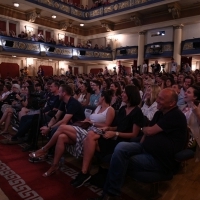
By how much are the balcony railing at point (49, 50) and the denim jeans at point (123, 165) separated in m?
11.9

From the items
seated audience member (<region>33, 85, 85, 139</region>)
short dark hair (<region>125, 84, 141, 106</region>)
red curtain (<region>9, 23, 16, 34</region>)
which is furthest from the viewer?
red curtain (<region>9, 23, 16, 34</region>)

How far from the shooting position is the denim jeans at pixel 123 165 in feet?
6.74

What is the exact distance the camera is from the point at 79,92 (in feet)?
18.1

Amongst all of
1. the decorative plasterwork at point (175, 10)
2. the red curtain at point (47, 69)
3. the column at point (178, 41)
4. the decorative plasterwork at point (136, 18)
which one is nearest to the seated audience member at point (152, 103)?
the column at point (178, 41)

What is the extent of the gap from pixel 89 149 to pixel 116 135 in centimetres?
36

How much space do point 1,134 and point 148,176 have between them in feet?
11.9

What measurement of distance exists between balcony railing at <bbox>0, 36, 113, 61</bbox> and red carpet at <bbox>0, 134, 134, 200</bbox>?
10713 mm

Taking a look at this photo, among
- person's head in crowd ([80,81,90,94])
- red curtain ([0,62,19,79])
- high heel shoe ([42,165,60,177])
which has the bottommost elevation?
high heel shoe ([42,165,60,177])

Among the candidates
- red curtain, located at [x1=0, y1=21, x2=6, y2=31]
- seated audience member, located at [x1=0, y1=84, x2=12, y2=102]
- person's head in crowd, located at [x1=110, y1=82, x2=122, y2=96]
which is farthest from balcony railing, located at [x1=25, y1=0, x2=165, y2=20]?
person's head in crowd, located at [x1=110, y1=82, x2=122, y2=96]

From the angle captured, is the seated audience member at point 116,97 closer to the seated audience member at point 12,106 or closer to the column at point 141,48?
the seated audience member at point 12,106

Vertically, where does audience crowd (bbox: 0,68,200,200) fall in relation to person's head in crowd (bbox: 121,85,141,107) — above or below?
below

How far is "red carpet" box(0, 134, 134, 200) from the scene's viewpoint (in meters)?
2.30

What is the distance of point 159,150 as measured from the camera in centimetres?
206

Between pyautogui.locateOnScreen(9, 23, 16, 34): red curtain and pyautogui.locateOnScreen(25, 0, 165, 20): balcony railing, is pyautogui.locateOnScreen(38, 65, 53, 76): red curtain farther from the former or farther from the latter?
pyautogui.locateOnScreen(25, 0, 165, 20): balcony railing
